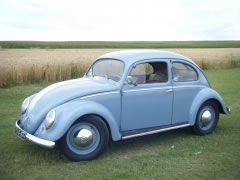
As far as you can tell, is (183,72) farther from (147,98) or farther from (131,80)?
(131,80)

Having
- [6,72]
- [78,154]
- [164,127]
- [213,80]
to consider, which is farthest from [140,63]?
[213,80]

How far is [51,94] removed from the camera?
6.64 meters

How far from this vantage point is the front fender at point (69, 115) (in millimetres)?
6046

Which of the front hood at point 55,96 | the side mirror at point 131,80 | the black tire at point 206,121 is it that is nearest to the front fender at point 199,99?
the black tire at point 206,121

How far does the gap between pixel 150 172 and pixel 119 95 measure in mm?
1482

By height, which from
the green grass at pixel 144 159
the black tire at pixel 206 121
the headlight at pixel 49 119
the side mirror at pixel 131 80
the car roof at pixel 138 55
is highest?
the car roof at pixel 138 55

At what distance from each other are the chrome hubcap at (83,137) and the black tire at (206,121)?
2589 mm

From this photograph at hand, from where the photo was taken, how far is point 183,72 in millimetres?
7914

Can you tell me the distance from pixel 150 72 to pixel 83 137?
211 cm

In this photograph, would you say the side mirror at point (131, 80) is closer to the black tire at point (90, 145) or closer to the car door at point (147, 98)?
the car door at point (147, 98)

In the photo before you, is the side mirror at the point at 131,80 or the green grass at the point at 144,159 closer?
the green grass at the point at 144,159

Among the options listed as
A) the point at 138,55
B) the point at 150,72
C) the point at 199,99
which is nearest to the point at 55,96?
the point at 138,55

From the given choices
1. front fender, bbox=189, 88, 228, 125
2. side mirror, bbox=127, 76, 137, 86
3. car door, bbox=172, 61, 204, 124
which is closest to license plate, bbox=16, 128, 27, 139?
side mirror, bbox=127, 76, 137, 86

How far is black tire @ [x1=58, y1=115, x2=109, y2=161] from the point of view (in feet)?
20.4
